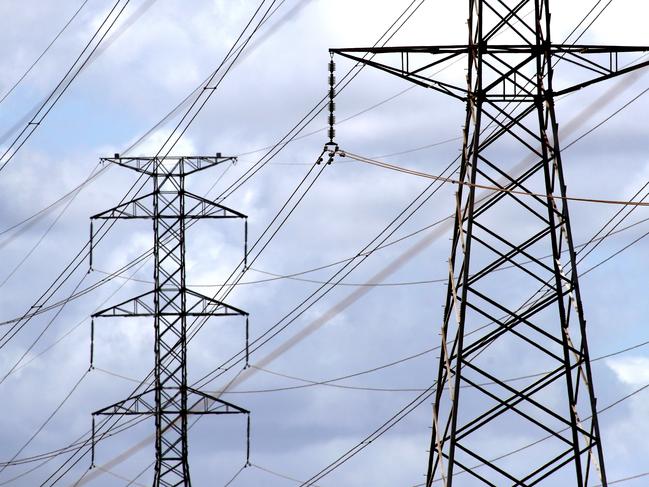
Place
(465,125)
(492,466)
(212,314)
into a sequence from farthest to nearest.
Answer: (212,314) → (465,125) → (492,466)

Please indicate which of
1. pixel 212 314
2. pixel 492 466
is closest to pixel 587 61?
pixel 492 466

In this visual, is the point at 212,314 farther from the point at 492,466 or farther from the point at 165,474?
the point at 492,466

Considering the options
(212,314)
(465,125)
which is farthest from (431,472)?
(212,314)

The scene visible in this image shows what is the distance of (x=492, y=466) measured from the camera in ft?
91.9

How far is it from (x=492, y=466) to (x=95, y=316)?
2379 cm

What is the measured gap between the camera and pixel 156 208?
51562mm

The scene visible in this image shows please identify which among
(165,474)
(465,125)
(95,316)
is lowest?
(465,125)

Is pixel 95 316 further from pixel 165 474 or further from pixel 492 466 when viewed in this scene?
pixel 492 466

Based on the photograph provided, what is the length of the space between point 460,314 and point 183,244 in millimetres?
23105

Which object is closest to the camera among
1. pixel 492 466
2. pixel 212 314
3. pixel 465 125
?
pixel 492 466

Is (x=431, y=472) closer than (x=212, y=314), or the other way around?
(x=431, y=472)

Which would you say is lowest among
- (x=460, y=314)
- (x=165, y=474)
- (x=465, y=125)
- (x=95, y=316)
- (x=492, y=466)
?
(x=492, y=466)

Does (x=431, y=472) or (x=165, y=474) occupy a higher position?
(x=165, y=474)

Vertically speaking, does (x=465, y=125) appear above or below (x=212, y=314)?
below
